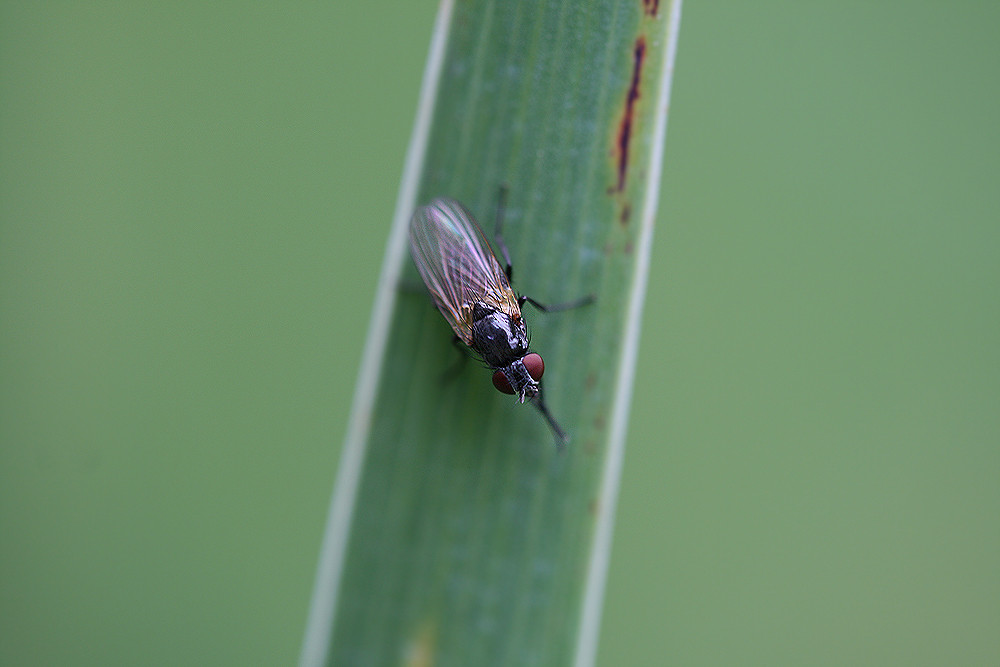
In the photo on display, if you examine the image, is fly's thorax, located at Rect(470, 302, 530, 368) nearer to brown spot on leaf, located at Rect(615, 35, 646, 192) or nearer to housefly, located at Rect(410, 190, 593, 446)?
housefly, located at Rect(410, 190, 593, 446)

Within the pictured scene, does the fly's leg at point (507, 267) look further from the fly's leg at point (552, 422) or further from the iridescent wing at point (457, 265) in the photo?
the fly's leg at point (552, 422)

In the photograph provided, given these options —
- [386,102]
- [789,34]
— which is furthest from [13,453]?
[789,34]

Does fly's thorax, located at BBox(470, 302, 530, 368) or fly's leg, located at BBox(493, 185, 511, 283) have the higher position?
fly's leg, located at BBox(493, 185, 511, 283)

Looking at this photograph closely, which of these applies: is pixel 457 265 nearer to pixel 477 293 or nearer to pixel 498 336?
pixel 477 293

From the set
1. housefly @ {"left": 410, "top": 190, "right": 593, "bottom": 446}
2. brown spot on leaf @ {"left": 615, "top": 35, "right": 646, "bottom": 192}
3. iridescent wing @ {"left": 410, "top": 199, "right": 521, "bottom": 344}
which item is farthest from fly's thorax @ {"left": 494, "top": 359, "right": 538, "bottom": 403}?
brown spot on leaf @ {"left": 615, "top": 35, "right": 646, "bottom": 192}

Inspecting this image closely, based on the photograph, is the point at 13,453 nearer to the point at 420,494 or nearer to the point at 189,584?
the point at 189,584

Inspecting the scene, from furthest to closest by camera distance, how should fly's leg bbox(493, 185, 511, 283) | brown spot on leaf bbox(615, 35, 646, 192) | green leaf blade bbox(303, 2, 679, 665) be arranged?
fly's leg bbox(493, 185, 511, 283)
brown spot on leaf bbox(615, 35, 646, 192)
green leaf blade bbox(303, 2, 679, 665)

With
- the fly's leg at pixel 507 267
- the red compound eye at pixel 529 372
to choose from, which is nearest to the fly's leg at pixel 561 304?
the fly's leg at pixel 507 267
